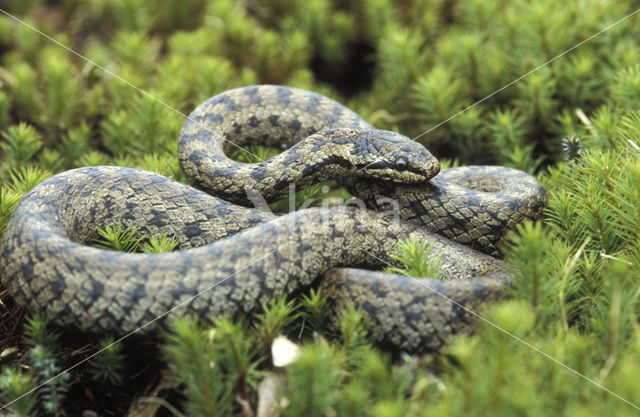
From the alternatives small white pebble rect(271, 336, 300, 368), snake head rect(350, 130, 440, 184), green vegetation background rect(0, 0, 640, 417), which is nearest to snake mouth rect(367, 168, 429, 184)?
snake head rect(350, 130, 440, 184)

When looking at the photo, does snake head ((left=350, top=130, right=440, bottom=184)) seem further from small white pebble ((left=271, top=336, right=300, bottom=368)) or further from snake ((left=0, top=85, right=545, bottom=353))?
small white pebble ((left=271, top=336, right=300, bottom=368))

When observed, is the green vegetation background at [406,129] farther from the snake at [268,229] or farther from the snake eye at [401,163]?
the snake eye at [401,163]

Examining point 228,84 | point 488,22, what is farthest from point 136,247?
point 488,22

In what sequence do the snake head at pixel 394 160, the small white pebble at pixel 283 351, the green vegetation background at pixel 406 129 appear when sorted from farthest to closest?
the snake head at pixel 394 160 < the small white pebble at pixel 283 351 < the green vegetation background at pixel 406 129

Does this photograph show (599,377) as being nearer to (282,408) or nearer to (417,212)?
(282,408)

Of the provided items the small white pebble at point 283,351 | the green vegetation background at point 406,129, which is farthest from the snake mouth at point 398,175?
the small white pebble at point 283,351

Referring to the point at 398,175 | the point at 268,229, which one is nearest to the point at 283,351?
the point at 268,229
